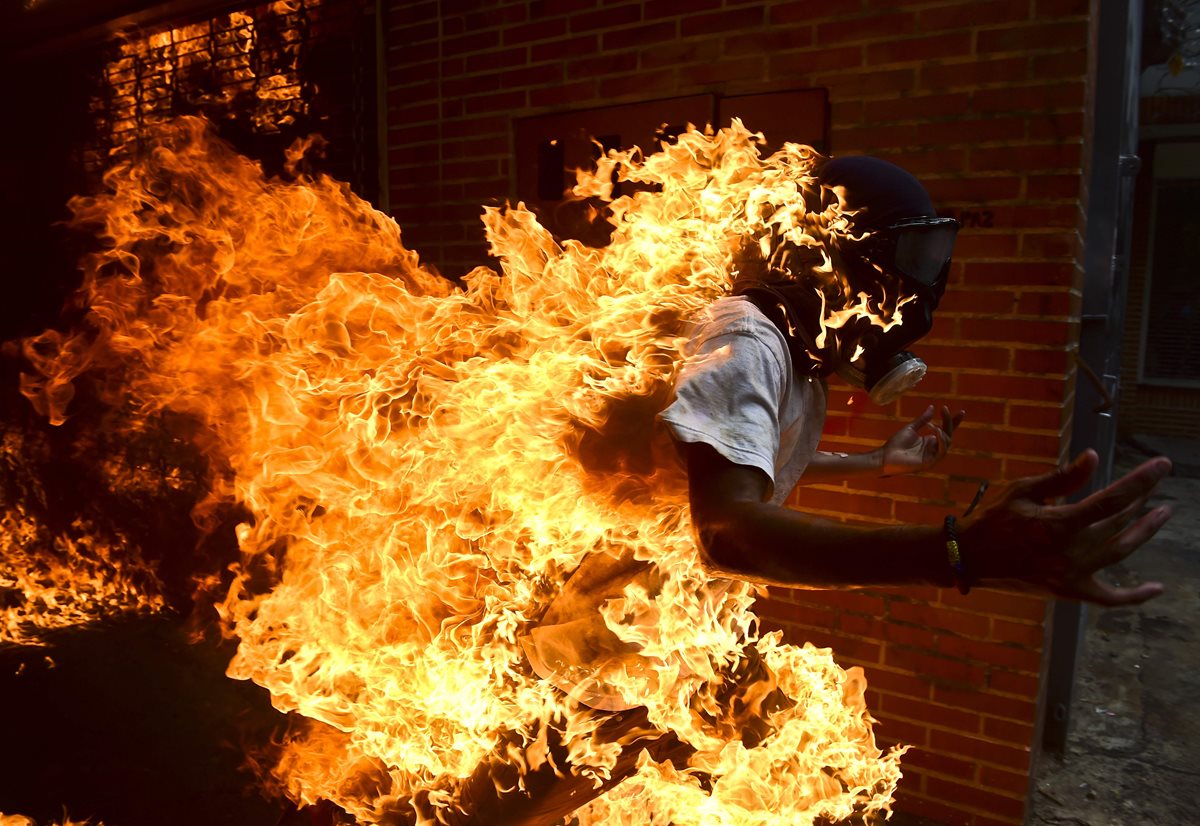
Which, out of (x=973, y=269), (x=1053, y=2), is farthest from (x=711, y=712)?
(x=1053, y=2)

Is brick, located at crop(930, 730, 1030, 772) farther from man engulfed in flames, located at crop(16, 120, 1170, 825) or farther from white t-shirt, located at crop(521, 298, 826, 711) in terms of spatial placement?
white t-shirt, located at crop(521, 298, 826, 711)

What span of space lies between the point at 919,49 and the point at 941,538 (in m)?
2.80

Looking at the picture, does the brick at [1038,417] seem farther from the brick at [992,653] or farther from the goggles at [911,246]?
the goggles at [911,246]

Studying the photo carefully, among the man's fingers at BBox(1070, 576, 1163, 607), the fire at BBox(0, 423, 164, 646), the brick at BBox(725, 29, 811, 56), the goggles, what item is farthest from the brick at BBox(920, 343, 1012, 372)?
the fire at BBox(0, 423, 164, 646)

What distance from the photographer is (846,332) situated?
7.57 ft

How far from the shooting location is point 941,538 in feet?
4.78

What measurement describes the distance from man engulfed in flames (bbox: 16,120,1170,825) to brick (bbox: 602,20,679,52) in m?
0.61

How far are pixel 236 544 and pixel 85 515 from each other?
2.36 m

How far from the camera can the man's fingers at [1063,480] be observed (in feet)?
4.48

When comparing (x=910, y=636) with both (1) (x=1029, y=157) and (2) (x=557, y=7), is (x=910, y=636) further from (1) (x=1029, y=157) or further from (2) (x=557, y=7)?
(2) (x=557, y=7)

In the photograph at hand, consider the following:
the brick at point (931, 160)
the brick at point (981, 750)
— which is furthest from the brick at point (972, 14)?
the brick at point (981, 750)

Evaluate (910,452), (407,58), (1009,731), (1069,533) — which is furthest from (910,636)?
(407,58)

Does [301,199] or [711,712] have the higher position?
[301,199]

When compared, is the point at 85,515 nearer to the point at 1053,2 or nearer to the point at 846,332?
the point at 846,332
